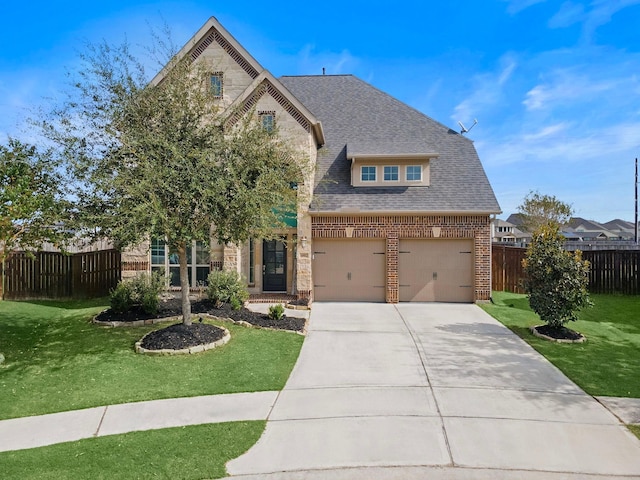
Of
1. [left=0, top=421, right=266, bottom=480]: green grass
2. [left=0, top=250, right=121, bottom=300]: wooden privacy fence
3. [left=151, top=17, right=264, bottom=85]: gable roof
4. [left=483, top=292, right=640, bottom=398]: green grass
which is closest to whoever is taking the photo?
[left=0, top=421, right=266, bottom=480]: green grass

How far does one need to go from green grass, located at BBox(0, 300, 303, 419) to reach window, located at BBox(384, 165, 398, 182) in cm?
759

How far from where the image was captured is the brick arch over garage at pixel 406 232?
1387cm

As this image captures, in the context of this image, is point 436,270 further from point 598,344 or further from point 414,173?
point 598,344

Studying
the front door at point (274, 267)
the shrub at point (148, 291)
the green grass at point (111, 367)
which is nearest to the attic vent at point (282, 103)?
the front door at point (274, 267)

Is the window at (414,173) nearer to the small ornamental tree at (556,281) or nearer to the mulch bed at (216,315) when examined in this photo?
the small ornamental tree at (556,281)

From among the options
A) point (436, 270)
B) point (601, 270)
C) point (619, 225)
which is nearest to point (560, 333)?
point (436, 270)

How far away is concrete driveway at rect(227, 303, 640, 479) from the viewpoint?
454cm

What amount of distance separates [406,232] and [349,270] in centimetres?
241

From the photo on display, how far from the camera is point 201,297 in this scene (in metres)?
12.8

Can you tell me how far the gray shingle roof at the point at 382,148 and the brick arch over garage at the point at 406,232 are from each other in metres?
0.39

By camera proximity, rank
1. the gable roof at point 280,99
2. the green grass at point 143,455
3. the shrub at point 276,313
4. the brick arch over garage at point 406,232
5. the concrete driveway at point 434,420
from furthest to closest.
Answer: the brick arch over garage at point 406,232
the gable roof at point 280,99
the shrub at point 276,313
the concrete driveway at point 434,420
the green grass at point 143,455

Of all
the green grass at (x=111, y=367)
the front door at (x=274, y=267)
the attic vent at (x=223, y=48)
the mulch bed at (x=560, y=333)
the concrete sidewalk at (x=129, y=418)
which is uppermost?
the attic vent at (x=223, y=48)

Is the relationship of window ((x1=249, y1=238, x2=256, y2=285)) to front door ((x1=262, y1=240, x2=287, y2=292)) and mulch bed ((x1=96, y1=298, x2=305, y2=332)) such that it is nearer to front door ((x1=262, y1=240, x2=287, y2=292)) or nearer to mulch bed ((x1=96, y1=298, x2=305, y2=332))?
front door ((x1=262, y1=240, x2=287, y2=292))

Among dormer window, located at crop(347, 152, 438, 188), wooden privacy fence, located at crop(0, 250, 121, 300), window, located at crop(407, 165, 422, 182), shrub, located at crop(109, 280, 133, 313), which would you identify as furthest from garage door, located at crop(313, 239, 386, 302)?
wooden privacy fence, located at crop(0, 250, 121, 300)
